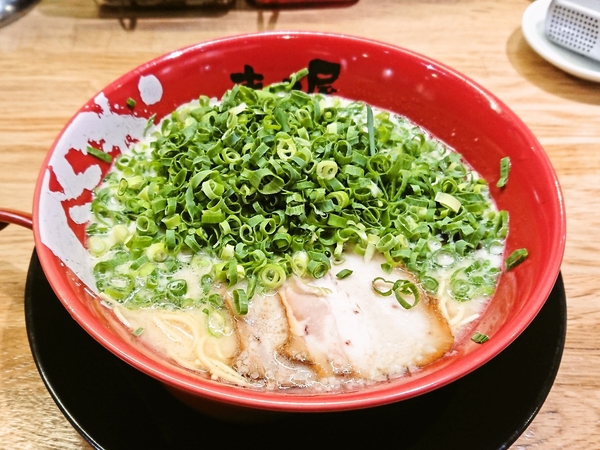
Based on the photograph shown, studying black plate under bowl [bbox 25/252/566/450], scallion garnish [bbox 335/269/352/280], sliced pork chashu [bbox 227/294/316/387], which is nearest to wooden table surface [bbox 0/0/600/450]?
black plate under bowl [bbox 25/252/566/450]

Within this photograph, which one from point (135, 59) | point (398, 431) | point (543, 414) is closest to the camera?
point (398, 431)

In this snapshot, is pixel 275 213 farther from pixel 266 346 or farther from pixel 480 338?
pixel 480 338

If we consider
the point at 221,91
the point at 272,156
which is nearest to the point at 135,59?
the point at 221,91

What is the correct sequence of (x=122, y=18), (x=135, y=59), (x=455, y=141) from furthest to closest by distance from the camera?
(x=122, y=18) → (x=135, y=59) → (x=455, y=141)

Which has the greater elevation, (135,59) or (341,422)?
(135,59)

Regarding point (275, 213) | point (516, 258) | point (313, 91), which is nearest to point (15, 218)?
point (275, 213)

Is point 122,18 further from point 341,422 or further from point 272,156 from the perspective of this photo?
point 341,422

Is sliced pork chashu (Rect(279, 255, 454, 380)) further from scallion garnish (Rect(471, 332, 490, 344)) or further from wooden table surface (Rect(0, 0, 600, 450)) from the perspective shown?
wooden table surface (Rect(0, 0, 600, 450))
